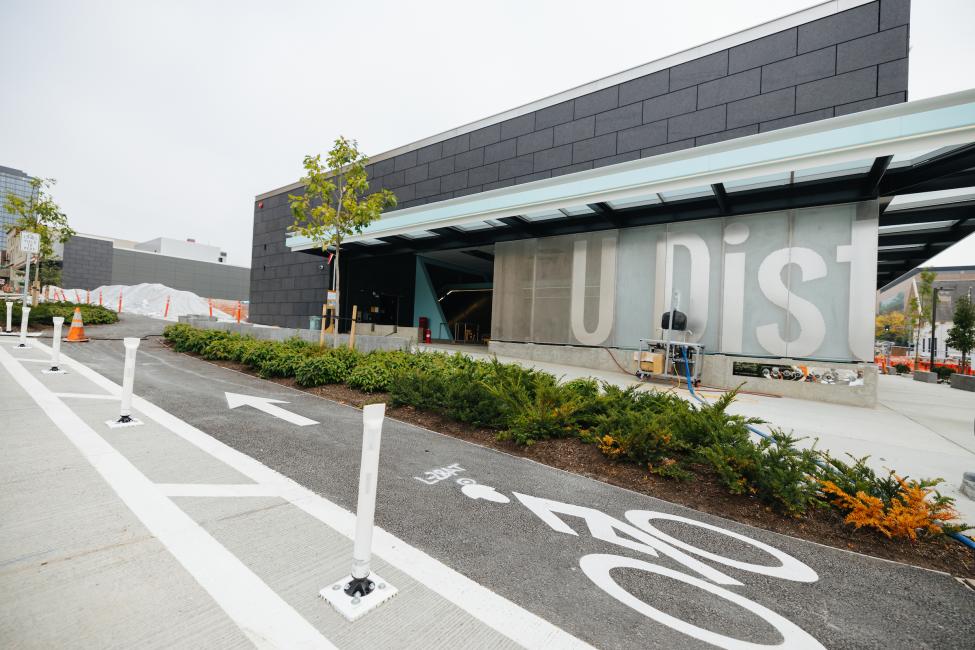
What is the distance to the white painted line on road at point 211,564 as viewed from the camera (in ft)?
6.99

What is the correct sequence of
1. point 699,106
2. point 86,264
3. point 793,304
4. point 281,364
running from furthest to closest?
point 86,264
point 699,106
point 793,304
point 281,364

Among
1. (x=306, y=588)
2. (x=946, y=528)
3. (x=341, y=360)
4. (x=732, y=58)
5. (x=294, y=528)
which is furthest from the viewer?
(x=732, y=58)

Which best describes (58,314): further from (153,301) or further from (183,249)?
(183,249)

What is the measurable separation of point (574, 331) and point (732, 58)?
9.77 metres

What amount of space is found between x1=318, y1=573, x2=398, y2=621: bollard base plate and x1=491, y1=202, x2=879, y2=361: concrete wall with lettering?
12.3 m

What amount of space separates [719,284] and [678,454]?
903cm

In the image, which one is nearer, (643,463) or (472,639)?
(472,639)

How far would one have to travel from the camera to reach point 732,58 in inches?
482

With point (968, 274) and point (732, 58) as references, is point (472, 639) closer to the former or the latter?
point (732, 58)

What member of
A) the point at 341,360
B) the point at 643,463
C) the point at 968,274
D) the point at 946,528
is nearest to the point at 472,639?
the point at 643,463

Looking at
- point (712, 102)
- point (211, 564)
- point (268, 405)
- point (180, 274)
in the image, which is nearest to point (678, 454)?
point (211, 564)

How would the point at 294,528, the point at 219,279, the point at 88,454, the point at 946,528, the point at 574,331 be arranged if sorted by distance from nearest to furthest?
the point at 294,528 < the point at 946,528 < the point at 88,454 < the point at 574,331 < the point at 219,279

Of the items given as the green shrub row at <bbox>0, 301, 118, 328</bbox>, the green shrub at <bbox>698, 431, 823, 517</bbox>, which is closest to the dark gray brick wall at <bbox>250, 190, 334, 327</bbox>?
the green shrub row at <bbox>0, 301, 118, 328</bbox>

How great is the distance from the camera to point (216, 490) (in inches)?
148
